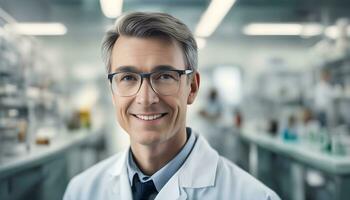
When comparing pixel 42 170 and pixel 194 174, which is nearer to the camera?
pixel 194 174

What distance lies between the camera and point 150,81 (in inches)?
43.3

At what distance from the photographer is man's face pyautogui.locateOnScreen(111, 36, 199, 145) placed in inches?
43.7

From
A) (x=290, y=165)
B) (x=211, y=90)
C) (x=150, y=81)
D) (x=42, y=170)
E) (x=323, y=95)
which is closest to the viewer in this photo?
(x=150, y=81)

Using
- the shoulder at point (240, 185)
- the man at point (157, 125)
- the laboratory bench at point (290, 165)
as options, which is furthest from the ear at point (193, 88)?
the laboratory bench at point (290, 165)

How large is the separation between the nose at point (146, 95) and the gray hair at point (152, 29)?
137 millimetres

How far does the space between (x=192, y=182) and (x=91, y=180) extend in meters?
0.33

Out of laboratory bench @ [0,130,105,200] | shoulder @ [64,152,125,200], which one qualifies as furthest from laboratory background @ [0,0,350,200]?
shoulder @ [64,152,125,200]

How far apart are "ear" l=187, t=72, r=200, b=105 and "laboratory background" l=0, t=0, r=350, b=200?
91 millimetres

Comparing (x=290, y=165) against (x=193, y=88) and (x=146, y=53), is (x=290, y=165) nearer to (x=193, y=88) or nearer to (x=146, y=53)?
(x=193, y=88)

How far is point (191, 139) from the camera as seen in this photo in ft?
4.21

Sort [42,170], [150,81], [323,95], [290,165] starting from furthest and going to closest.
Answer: [323,95]
[290,165]
[42,170]
[150,81]

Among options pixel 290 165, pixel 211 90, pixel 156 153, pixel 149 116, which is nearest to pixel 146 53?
pixel 149 116

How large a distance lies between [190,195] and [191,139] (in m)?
0.19

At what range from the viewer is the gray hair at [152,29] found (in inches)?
43.2
